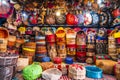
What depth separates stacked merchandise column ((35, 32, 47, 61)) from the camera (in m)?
4.37

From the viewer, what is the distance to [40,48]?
441 cm

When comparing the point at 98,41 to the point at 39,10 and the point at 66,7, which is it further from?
the point at 39,10

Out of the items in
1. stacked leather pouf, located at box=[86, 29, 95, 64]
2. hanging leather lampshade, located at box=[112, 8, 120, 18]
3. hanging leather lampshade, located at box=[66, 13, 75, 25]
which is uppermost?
hanging leather lampshade, located at box=[112, 8, 120, 18]

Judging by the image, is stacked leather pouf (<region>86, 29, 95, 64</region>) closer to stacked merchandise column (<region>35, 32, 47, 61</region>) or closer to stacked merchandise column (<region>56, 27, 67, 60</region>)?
stacked merchandise column (<region>56, 27, 67, 60</region>)

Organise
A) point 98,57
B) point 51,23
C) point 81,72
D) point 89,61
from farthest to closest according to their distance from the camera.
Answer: point 51,23
point 89,61
point 98,57
point 81,72

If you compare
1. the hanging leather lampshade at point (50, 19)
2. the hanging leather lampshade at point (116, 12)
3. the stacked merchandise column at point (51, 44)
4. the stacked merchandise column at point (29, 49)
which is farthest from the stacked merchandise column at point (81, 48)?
the stacked merchandise column at point (29, 49)

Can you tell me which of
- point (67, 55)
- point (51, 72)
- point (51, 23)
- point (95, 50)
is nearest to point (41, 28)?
point (51, 23)

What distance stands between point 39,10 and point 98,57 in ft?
7.23

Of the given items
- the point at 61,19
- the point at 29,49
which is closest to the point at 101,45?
the point at 61,19

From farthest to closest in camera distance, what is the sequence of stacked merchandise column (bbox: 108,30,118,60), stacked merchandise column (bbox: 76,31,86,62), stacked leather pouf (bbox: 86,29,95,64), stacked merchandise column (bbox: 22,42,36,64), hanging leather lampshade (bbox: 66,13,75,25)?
hanging leather lampshade (bbox: 66,13,75,25)
stacked merchandise column (bbox: 76,31,86,62)
stacked leather pouf (bbox: 86,29,95,64)
stacked merchandise column (bbox: 22,42,36,64)
stacked merchandise column (bbox: 108,30,118,60)

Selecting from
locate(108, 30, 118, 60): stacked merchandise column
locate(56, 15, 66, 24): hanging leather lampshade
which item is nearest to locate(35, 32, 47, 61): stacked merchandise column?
locate(56, 15, 66, 24): hanging leather lampshade

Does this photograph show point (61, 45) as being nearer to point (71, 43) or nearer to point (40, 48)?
point (71, 43)

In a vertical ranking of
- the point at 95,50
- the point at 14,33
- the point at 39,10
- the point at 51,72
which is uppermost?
the point at 39,10

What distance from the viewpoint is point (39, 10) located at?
191 inches
